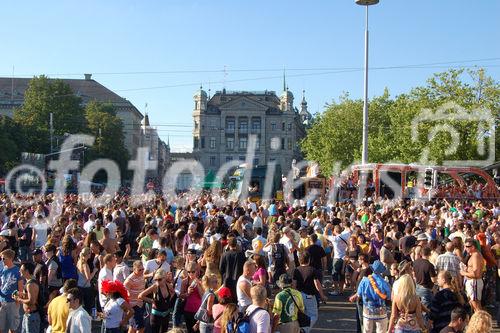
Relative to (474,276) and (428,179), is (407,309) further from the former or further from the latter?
(428,179)

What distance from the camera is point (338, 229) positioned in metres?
13.5

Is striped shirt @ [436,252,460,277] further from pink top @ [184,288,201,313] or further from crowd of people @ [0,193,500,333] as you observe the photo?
pink top @ [184,288,201,313]

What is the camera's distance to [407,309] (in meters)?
7.17

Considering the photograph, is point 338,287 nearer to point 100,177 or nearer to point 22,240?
point 22,240

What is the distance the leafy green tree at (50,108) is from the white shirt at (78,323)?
64.8 meters

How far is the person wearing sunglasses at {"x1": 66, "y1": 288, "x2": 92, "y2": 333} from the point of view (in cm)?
681

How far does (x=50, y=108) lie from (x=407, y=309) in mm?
69483

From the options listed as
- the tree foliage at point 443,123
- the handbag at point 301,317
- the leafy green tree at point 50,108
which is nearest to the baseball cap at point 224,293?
the handbag at point 301,317

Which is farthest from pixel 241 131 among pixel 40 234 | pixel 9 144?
pixel 40 234

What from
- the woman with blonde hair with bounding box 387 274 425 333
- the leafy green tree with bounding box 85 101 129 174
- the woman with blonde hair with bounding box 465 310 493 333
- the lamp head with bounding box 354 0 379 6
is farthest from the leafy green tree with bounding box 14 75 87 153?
the woman with blonde hair with bounding box 465 310 493 333

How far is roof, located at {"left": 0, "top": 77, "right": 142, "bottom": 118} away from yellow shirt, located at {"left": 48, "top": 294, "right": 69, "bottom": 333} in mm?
106608

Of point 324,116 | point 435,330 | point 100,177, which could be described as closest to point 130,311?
point 435,330

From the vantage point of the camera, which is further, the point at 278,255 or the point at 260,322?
the point at 278,255

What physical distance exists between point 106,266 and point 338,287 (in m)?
6.42
